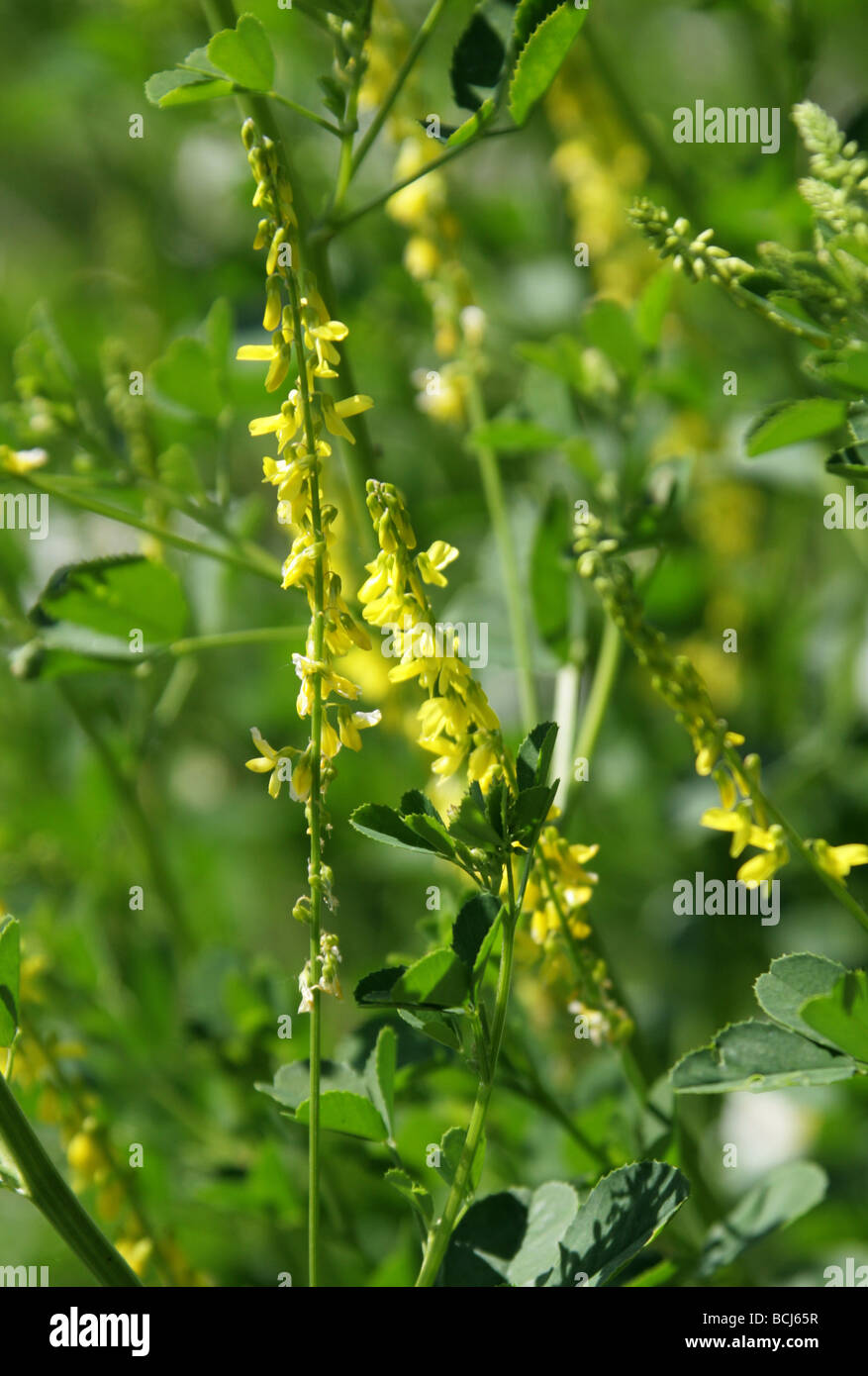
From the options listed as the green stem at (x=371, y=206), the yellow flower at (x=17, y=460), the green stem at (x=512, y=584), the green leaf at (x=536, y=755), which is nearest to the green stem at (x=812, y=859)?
the green leaf at (x=536, y=755)

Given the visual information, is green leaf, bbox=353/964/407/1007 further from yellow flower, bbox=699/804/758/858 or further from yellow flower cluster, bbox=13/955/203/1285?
yellow flower cluster, bbox=13/955/203/1285

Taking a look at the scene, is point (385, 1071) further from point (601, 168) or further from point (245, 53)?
point (601, 168)

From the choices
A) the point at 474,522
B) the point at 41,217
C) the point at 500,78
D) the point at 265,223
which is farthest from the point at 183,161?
the point at 265,223

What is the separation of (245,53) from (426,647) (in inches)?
12.8

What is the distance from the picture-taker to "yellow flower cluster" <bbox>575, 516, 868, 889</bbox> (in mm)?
662

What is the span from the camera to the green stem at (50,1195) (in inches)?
24.4

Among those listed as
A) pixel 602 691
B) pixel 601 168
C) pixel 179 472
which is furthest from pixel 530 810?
Answer: pixel 601 168

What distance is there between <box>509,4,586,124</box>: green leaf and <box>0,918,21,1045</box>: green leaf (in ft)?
1.73

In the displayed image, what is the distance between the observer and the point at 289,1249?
1107mm

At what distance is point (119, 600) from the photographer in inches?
35.1
